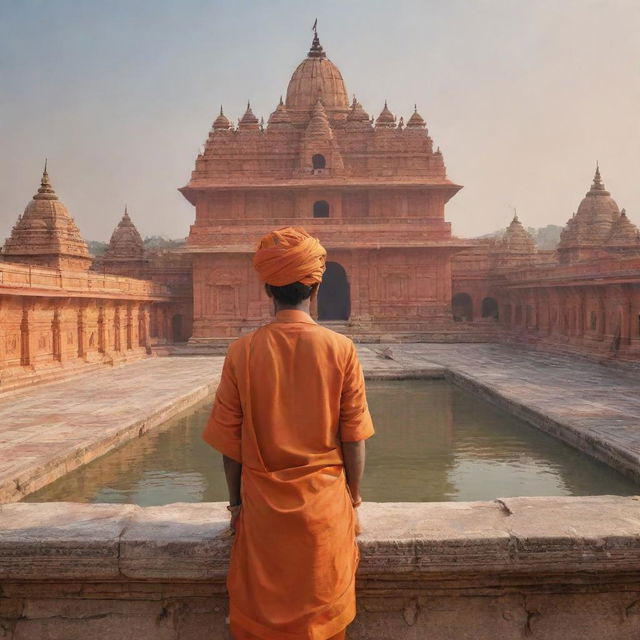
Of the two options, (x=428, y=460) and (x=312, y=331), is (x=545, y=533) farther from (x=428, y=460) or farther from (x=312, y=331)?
(x=428, y=460)

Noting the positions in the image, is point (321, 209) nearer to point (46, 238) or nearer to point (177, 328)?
point (177, 328)

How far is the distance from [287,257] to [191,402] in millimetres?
9905

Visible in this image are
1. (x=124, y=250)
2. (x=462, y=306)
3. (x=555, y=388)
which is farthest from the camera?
(x=124, y=250)

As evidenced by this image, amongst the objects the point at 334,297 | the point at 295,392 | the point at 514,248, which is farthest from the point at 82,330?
the point at 514,248

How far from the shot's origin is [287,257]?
2.35 metres

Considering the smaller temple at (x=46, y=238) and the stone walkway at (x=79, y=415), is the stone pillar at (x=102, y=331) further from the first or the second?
the smaller temple at (x=46, y=238)

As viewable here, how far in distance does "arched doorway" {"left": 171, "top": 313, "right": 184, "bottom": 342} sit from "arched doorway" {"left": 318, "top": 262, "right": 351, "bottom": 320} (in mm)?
6822

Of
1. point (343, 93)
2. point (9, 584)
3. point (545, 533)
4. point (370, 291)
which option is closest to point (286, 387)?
point (545, 533)

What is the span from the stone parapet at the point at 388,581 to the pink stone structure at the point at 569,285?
14.2 meters

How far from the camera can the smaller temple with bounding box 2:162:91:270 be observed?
85.7 feet

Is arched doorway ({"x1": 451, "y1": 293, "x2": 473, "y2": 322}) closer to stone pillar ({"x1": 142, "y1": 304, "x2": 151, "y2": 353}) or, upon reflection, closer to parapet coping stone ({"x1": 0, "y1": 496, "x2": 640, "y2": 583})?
stone pillar ({"x1": 142, "y1": 304, "x2": 151, "y2": 353})

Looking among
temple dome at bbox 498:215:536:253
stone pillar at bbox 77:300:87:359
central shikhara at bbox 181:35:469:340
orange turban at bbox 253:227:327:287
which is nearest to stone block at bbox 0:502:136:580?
orange turban at bbox 253:227:327:287

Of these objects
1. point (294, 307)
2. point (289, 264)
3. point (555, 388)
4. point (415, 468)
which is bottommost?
point (415, 468)

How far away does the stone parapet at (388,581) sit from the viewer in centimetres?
269
